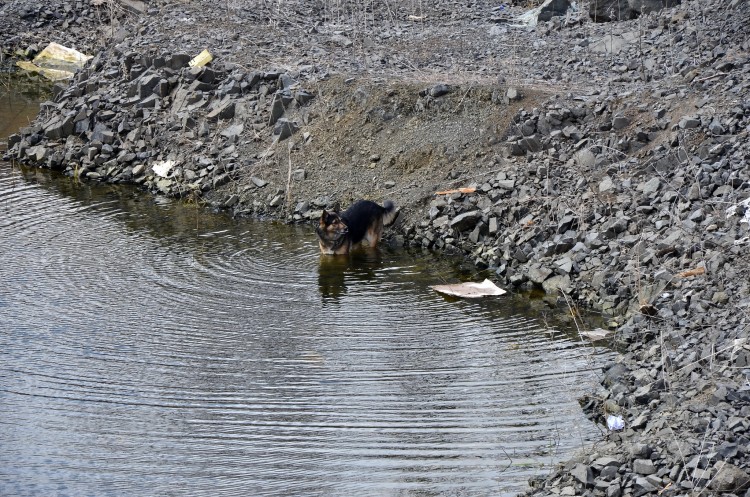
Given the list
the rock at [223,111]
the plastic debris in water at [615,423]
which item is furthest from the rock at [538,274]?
the rock at [223,111]

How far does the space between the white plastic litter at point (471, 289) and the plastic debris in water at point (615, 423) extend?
3595 millimetres

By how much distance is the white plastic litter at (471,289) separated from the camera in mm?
11047

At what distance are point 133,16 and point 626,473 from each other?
16.3 metres

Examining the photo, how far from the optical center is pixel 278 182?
14.2m

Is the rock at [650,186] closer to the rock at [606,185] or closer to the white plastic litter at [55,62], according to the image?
the rock at [606,185]

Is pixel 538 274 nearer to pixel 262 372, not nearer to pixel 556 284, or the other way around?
pixel 556 284

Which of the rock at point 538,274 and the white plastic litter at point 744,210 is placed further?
the rock at point 538,274

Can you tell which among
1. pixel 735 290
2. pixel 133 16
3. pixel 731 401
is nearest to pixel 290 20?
pixel 133 16

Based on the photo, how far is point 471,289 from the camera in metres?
11.2

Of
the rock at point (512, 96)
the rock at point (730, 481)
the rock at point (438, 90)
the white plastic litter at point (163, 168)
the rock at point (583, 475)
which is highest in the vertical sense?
the rock at point (438, 90)

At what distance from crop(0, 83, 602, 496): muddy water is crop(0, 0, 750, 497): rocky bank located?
0.66 meters

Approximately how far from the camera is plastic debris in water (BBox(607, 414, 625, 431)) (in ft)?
24.4

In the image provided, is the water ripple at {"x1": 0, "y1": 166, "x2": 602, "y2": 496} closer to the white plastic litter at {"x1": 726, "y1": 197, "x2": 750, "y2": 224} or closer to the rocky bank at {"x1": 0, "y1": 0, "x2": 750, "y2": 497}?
the rocky bank at {"x1": 0, "y1": 0, "x2": 750, "y2": 497}

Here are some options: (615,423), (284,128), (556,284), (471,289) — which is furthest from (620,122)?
(615,423)
